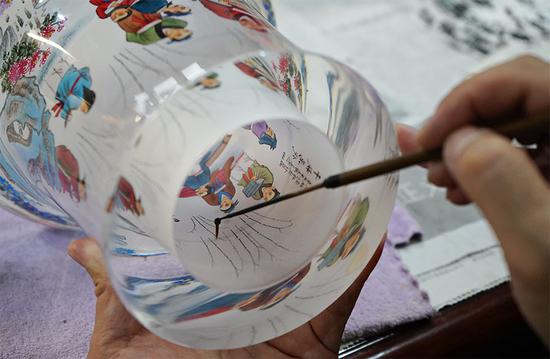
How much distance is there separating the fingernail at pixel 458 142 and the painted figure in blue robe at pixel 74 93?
23cm

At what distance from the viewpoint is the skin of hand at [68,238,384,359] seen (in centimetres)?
48

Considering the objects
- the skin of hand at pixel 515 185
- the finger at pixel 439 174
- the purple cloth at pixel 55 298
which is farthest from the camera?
the purple cloth at pixel 55 298

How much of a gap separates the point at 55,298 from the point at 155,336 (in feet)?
0.46

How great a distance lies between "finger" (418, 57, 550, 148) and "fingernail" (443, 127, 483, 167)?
0.03 meters

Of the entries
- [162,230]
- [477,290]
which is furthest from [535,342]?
[162,230]

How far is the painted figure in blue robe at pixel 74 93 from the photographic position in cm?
41

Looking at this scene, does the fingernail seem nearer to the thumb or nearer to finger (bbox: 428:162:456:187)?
finger (bbox: 428:162:456:187)

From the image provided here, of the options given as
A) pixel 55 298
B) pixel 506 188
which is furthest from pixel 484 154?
pixel 55 298

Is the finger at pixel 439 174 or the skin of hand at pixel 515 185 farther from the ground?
the skin of hand at pixel 515 185

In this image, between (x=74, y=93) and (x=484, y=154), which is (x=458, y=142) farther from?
(x=74, y=93)

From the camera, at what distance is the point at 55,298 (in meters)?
0.58

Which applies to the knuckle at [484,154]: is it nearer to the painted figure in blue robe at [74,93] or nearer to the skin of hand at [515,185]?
the skin of hand at [515,185]

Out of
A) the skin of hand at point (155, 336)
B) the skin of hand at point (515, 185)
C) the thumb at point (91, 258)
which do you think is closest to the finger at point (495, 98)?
the skin of hand at point (515, 185)

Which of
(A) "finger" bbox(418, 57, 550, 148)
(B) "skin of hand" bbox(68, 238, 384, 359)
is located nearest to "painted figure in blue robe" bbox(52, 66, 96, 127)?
(B) "skin of hand" bbox(68, 238, 384, 359)
